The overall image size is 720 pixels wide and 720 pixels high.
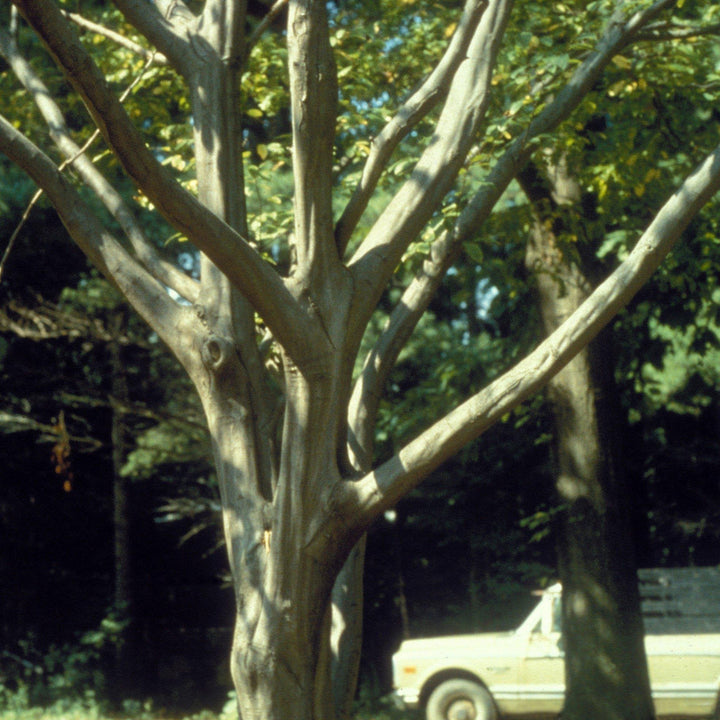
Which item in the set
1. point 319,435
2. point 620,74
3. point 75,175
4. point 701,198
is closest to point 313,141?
point 319,435

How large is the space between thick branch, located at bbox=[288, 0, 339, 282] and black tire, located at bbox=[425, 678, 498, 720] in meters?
8.95

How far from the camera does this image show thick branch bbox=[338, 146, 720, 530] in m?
4.52

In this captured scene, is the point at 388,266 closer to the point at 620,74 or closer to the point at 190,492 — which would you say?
the point at 620,74

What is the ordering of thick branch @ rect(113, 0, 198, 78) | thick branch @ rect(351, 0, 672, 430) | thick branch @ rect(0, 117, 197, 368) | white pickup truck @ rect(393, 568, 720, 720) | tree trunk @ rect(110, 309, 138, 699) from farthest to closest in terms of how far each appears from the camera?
1. tree trunk @ rect(110, 309, 138, 699)
2. white pickup truck @ rect(393, 568, 720, 720)
3. thick branch @ rect(351, 0, 672, 430)
4. thick branch @ rect(113, 0, 198, 78)
5. thick branch @ rect(0, 117, 197, 368)

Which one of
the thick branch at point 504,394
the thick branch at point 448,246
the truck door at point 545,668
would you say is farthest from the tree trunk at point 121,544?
the thick branch at point 504,394

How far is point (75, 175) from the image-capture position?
7.41 metres

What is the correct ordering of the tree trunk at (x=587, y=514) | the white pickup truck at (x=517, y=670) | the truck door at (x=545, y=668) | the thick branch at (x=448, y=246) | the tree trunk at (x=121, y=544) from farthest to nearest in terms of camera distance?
the tree trunk at (x=121, y=544) → the truck door at (x=545, y=668) → the white pickup truck at (x=517, y=670) → the tree trunk at (x=587, y=514) → the thick branch at (x=448, y=246)

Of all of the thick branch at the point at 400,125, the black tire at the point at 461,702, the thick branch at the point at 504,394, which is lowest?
the black tire at the point at 461,702

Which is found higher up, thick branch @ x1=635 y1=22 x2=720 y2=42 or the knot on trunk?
thick branch @ x1=635 y1=22 x2=720 y2=42

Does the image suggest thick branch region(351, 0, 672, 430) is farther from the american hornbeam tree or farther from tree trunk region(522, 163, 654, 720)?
tree trunk region(522, 163, 654, 720)

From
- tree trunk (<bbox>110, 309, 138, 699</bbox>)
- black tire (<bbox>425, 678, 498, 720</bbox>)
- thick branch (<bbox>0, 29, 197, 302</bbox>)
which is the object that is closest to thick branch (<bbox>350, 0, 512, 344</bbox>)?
thick branch (<bbox>0, 29, 197, 302</bbox>)

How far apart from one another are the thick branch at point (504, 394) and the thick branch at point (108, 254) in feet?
3.71

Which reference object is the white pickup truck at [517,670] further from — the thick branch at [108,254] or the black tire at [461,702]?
the thick branch at [108,254]

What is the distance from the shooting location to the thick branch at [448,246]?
17.7 ft
